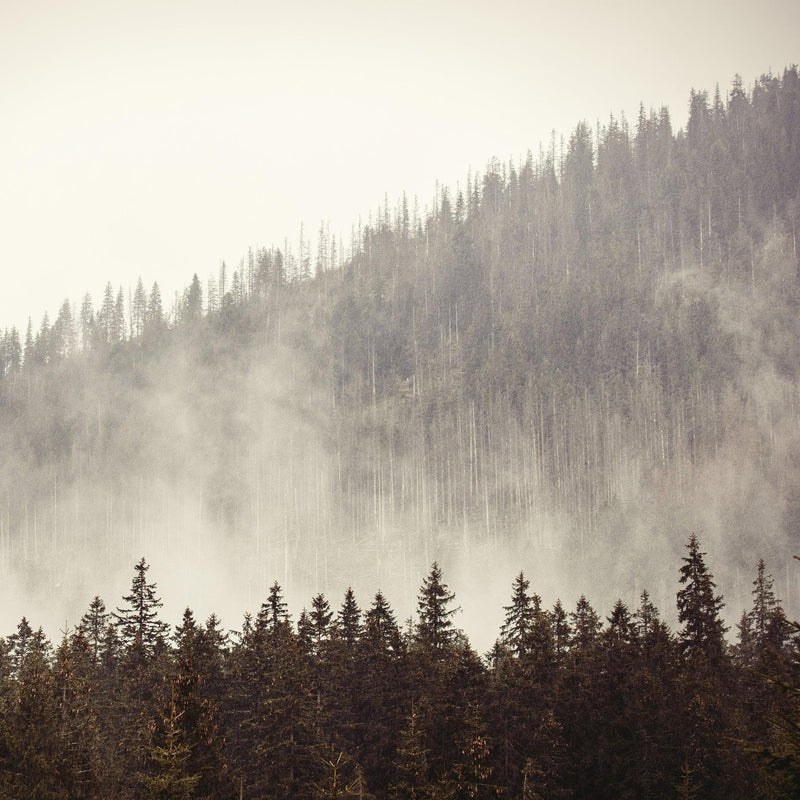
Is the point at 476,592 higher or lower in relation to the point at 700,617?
higher

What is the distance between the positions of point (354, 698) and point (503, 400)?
158 metres

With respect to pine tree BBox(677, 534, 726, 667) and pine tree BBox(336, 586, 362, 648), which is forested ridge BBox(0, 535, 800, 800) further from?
pine tree BBox(336, 586, 362, 648)

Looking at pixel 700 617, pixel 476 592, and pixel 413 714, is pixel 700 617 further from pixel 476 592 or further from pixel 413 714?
pixel 476 592

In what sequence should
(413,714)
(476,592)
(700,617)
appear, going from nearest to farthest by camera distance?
(413,714) → (700,617) → (476,592)

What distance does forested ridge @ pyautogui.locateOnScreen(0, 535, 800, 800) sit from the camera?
2900cm

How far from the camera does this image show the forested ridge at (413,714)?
2900 cm

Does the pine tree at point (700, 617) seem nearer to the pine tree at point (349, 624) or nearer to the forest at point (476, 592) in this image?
the forest at point (476, 592)

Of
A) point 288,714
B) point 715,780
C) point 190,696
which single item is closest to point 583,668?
point 715,780

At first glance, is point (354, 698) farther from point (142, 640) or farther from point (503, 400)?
point (503, 400)

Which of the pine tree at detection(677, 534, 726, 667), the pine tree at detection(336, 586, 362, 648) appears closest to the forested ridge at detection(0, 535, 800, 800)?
the pine tree at detection(677, 534, 726, 667)

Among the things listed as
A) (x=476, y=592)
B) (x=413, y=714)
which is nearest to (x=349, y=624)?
(x=413, y=714)

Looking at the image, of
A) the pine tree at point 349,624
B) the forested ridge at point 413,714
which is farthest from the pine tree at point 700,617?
the pine tree at point 349,624

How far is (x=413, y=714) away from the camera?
105 ft

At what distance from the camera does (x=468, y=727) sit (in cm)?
3453
